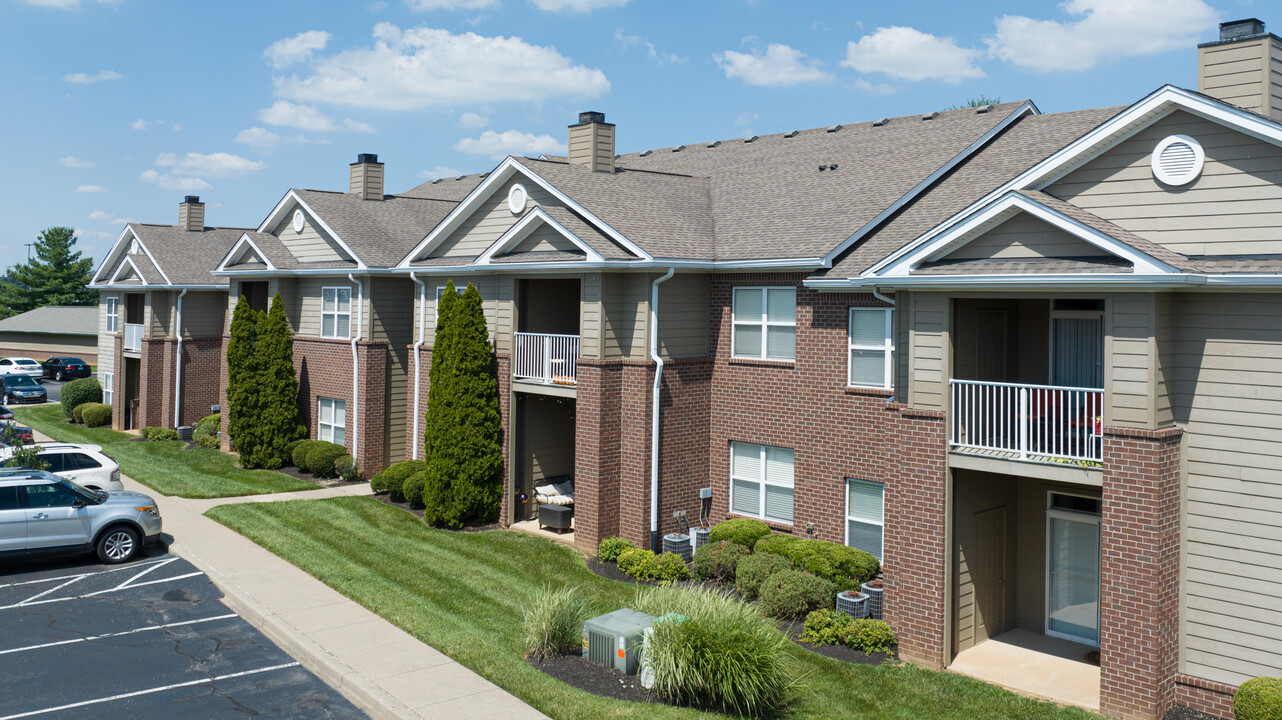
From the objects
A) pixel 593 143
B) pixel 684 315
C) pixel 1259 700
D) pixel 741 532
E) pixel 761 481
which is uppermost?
pixel 593 143

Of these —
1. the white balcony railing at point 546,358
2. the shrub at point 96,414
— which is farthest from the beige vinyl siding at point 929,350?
the shrub at point 96,414

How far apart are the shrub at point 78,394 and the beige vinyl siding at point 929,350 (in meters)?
37.9

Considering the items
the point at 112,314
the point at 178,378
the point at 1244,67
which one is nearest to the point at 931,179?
the point at 1244,67

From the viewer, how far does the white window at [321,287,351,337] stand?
1148 inches

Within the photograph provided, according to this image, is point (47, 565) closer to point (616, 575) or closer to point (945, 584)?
point (616, 575)

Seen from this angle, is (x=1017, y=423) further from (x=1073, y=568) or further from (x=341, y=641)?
(x=341, y=641)

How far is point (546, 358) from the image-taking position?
22.4 meters

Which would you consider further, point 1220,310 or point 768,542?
point 768,542

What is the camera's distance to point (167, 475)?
28203mm

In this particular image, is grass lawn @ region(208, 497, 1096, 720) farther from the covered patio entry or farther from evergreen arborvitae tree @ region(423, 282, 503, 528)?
the covered patio entry

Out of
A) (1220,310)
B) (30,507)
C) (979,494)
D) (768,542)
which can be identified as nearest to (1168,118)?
(1220,310)

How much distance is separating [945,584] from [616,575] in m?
6.92

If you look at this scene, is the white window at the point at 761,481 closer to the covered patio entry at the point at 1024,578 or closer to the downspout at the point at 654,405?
the downspout at the point at 654,405

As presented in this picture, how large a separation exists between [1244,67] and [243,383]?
2712cm
